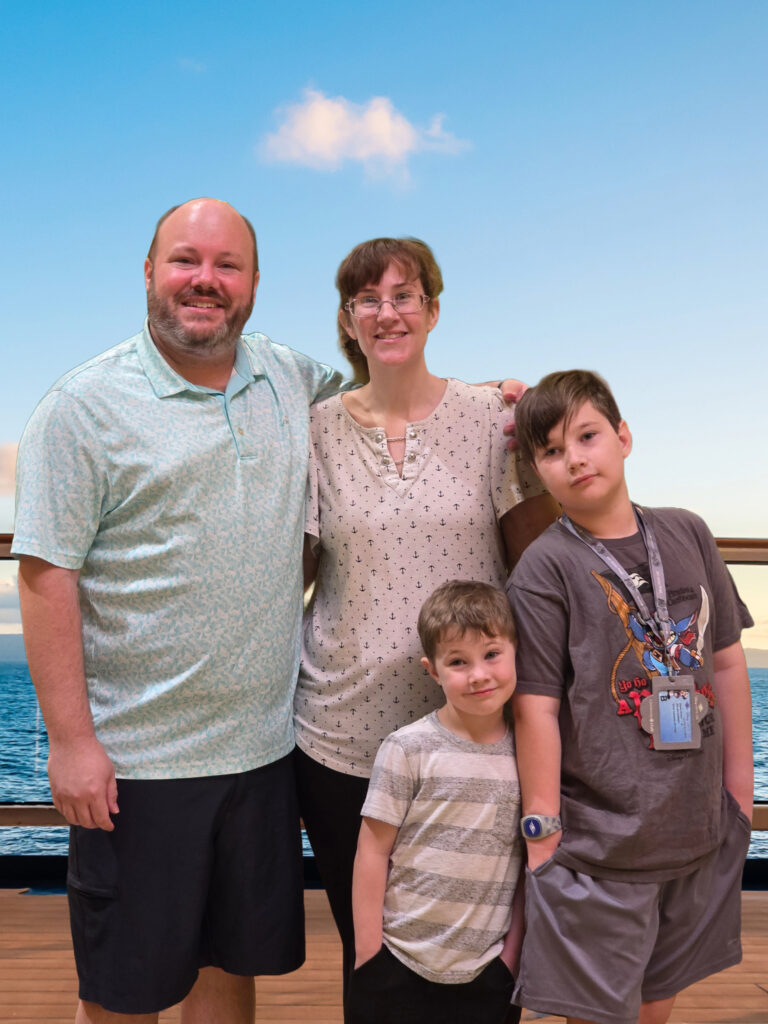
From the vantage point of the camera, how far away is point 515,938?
58.7 inches

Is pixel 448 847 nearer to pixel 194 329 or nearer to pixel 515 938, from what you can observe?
pixel 515 938

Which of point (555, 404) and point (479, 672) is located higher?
point (555, 404)

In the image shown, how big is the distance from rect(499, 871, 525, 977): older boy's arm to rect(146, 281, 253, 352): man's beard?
1032mm

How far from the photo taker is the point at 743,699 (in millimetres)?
1567

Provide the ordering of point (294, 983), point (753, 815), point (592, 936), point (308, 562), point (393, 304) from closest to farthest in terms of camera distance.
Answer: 1. point (592, 936)
2. point (393, 304)
3. point (308, 562)
4. point (294, 983)
5. point (753, 815)

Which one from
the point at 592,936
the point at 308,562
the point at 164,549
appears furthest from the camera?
the point at 308,562

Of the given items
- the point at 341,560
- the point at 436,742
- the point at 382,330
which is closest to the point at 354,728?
the point at 436,742

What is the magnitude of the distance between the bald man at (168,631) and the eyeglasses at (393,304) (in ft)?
0.70

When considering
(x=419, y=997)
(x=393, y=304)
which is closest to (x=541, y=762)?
(x=419, y=997)

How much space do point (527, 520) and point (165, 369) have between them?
695 millimetres

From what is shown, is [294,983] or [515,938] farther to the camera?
[294,983]

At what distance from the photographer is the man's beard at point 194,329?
159cm

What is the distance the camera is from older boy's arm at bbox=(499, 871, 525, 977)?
1.49 metres

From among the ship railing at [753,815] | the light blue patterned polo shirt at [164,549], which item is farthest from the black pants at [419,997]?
the ship railing at [753,815]
